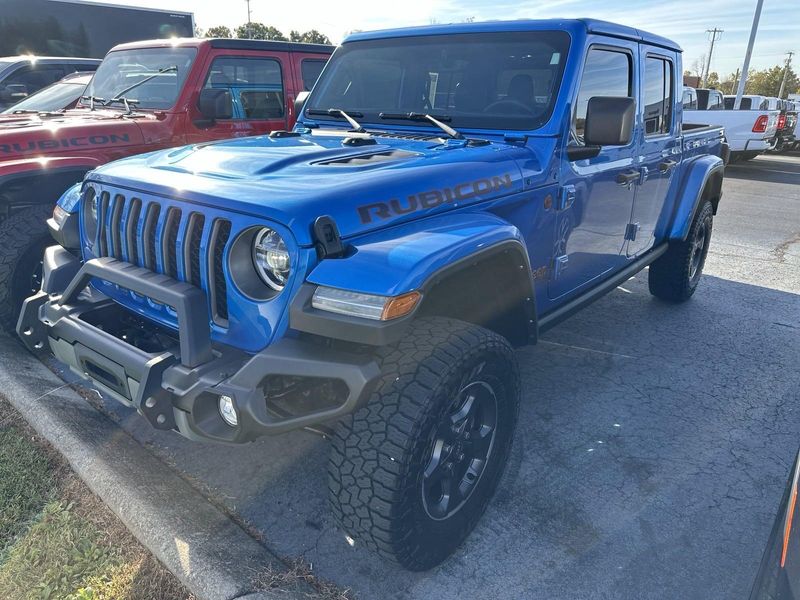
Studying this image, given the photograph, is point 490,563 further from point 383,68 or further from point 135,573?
point 383,68

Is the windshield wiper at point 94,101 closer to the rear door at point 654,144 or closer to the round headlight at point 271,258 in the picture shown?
the round headlight at point 271,258

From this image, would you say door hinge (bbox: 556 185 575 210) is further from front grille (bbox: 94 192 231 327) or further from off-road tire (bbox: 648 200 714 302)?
off-road tire (bbox: 648 200 714 302)

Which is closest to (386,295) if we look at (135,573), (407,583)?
(407,583)

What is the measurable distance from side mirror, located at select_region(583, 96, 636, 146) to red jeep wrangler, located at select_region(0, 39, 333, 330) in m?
3.15

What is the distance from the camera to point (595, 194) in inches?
127

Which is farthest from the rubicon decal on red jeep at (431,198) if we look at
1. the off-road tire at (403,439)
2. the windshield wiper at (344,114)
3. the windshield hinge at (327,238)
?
the windshield wiper at (344,114)

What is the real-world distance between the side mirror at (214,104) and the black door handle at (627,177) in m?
3.09

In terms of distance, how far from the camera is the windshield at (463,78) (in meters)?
2.93

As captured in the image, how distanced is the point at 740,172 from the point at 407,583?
599 inches

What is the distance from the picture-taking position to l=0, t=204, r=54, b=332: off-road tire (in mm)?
3568

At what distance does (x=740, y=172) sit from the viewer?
1440cm

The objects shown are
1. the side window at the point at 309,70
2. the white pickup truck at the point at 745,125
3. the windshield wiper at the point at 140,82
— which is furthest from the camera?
the white pickup truck at the point at 745,125

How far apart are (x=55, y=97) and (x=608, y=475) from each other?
20.6 ft

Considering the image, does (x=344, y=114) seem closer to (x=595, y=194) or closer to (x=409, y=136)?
(x=409, y=136)
